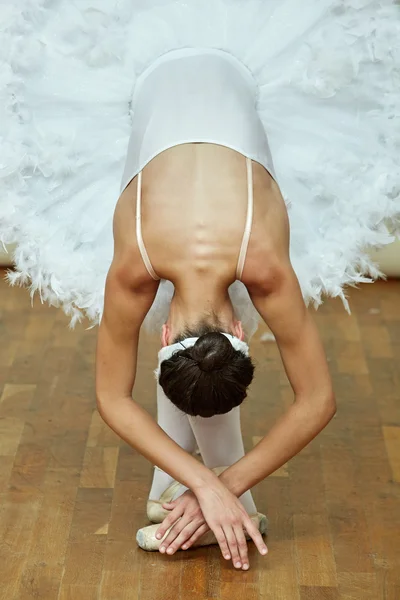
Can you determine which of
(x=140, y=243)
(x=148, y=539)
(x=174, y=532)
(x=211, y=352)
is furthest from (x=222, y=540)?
(x=140, y=243)

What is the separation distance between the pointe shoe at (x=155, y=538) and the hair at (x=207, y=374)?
462 millimetres

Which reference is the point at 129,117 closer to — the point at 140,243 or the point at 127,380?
the point at 140,243

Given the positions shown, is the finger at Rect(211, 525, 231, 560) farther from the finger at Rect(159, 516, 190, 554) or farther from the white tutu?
the white tutu

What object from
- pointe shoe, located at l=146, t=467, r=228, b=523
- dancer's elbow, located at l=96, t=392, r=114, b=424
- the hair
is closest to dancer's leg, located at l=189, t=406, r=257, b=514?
pointe shoe, located at l=146, t=467, r=228, b=523

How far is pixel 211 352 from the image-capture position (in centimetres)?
193

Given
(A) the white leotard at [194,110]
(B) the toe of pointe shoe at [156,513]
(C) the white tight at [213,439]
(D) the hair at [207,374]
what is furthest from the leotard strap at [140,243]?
(B) the toe of pointe shoe at [156,513]

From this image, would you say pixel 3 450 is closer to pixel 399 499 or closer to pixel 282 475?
pixel 282 475

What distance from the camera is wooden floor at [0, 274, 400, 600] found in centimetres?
221

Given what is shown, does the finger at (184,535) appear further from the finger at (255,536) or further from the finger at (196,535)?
the finger at (255,536)

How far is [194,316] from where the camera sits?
199 centimetres

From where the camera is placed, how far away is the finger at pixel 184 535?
221 cm

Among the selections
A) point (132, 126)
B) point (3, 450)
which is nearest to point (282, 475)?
point (3, 450)

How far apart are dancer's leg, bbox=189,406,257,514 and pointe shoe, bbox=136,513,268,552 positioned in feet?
0.09

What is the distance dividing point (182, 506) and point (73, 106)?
98 centimetres
